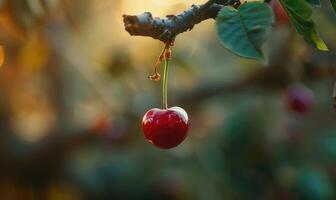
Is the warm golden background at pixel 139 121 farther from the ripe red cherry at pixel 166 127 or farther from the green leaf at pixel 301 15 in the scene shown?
the green leaf at pixel 301 15

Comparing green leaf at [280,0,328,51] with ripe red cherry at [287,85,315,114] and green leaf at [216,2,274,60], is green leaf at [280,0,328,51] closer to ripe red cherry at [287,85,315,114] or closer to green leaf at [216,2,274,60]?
green leaf at [216,2,274,60]

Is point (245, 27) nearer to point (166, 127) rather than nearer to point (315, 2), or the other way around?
point (315, 2)

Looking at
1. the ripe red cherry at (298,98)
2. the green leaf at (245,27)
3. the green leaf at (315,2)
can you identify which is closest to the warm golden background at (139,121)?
the ripe red cherry at (298,98)

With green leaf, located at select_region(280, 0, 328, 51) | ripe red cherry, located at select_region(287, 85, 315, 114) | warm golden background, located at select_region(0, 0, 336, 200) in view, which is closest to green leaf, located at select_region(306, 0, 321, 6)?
green leaf, located at select_region(280, 0, 328, 51)

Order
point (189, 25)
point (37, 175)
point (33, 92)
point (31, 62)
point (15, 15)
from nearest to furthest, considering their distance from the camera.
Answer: point (189, 25), point (15, 15), point (31, 62), point (37, 175), point (33, 92)

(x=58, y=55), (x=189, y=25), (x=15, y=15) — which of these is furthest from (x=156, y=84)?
(x=189, y=25)

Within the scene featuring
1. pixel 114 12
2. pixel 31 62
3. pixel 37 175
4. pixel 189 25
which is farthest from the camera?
pixel 114 12

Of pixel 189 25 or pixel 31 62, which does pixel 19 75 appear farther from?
pixel 189 25
